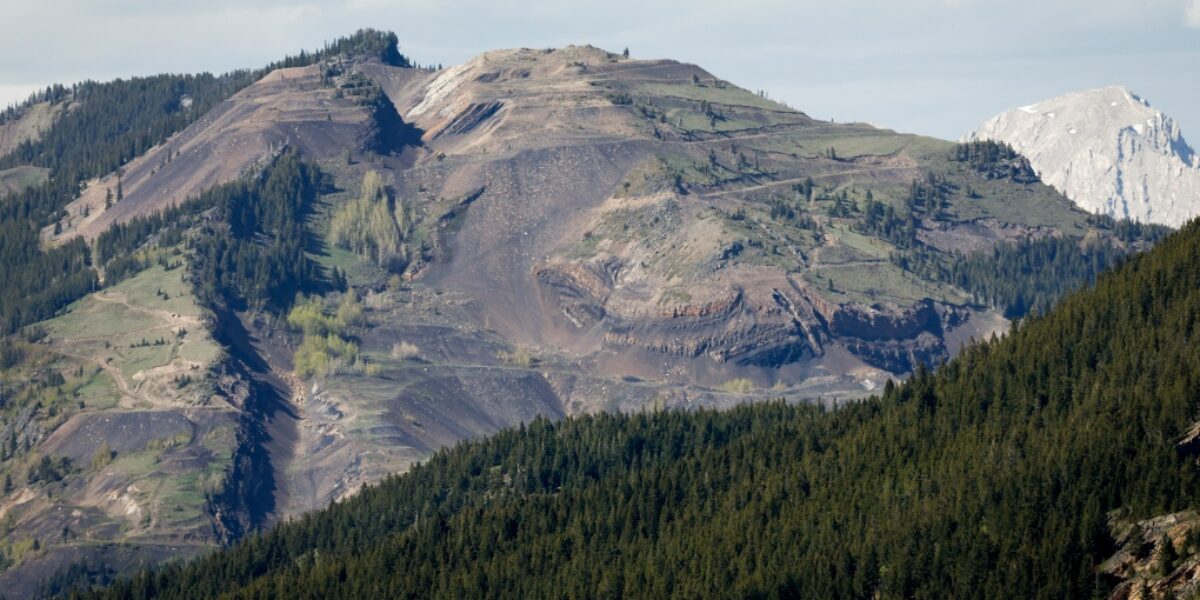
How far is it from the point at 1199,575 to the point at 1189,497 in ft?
51.4

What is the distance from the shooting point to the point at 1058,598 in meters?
200

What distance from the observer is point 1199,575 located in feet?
606

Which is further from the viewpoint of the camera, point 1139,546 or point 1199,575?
point 1139,546

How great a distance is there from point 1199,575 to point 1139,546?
14.2m

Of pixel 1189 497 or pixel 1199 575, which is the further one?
pixel 1189 497

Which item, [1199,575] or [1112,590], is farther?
[1112,590]

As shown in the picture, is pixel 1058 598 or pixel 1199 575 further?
pixel 1058 598

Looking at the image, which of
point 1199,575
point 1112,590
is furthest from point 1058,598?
point 1199,575

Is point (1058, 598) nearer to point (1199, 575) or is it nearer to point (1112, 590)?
point (1112, 590)

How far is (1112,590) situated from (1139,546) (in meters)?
4.85

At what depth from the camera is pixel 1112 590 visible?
19662 cm

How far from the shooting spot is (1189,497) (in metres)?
199

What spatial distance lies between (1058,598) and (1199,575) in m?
17.6

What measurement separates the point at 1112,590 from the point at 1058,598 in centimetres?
514
